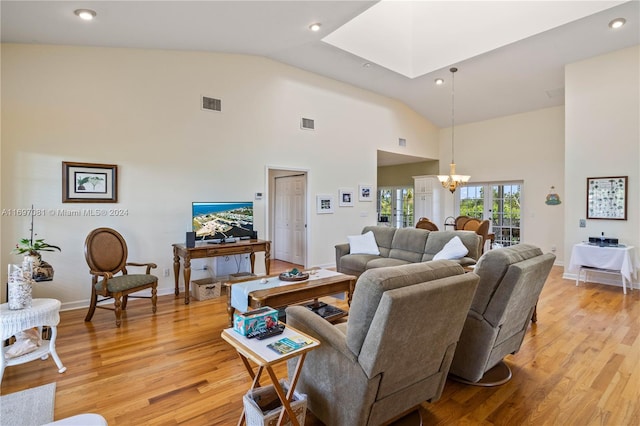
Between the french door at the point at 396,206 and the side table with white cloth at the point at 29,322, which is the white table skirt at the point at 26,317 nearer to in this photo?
the side table with white cloth at the point at 29,322

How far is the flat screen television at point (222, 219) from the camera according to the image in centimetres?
492

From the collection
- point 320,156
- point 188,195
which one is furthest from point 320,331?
point 320,156

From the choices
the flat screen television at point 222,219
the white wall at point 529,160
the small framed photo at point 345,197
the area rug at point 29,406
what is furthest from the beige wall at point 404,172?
the area rug at point 29,406

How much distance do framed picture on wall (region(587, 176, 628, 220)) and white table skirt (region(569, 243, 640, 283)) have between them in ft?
1.98


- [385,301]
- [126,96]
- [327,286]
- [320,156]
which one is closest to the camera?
[385,301]

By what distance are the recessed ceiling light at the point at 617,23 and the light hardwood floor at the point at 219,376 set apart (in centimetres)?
405

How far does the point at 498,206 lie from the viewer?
8.27 meters

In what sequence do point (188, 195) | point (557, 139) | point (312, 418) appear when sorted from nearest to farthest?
point (312, 418), point (188, 195), point (557, 139)

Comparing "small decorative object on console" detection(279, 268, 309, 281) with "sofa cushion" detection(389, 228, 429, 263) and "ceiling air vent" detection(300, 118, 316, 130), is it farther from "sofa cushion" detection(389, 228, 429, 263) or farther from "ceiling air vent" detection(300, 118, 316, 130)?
"ceiling air vent" detection(300, 118, 316, 130)

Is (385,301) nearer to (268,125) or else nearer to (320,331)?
(320,331)

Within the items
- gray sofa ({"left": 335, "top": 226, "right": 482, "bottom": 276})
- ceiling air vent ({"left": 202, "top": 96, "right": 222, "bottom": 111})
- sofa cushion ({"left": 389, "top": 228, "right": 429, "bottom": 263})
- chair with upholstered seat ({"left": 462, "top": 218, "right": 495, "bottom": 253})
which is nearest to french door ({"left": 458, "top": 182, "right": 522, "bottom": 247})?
chair with upholstered seat ({"left": 462, "top": 218, "right": 495, "bottom": 253})

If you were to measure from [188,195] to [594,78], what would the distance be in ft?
23.0

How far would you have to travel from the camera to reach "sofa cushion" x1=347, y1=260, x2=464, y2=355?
158 centimetres

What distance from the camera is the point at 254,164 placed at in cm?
571
